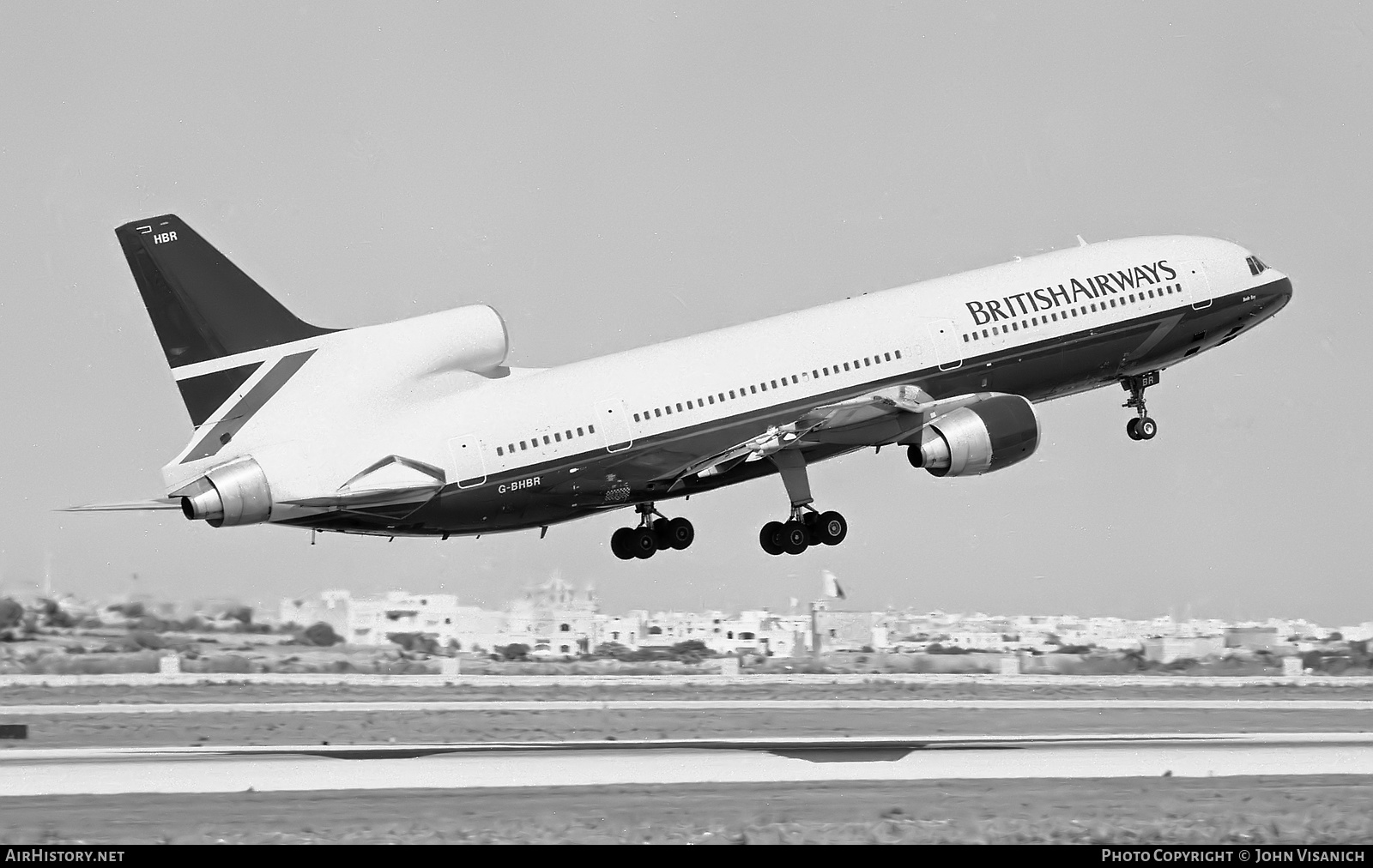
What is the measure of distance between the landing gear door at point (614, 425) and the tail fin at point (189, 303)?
8.64 meters

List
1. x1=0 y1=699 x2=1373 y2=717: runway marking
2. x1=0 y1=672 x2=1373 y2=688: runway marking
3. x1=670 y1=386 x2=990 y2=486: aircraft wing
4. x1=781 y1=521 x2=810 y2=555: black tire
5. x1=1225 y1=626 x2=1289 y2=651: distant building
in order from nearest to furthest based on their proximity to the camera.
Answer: x1=670 y1=386 x2=990 y2=486: aircraft wing
x1=781 y1=521 x2=810 y2=555: black tire
x1=0 y1=699 x2=1373 y2=717: runway marking
x1=0 y1=672 x2=1373 y2=688: runway marking
x1=1225 y1=626 x2=1289 y2=651: distant building

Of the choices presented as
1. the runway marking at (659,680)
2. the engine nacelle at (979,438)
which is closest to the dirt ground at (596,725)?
the runway marking at (659,680)

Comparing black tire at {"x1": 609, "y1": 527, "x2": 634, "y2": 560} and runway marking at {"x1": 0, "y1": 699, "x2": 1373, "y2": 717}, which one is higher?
black tire at {"x1": 609, "y1": 527, "x2": 634, "y2": 560}

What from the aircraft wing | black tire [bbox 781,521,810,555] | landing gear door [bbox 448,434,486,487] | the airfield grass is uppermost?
the aircraft wing

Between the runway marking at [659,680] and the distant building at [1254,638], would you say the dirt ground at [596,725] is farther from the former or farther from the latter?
the distant building at [1254,638]

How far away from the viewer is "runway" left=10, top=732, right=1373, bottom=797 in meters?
49.0

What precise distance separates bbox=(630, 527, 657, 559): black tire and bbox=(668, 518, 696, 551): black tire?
1.55 feet

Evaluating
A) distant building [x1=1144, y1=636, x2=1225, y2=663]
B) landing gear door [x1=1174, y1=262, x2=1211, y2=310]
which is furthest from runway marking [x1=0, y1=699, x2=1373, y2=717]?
landing gear door [x1=1174, y1=262, x2=1211, y2=310]

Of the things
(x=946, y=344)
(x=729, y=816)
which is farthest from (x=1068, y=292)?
(x=729, y=816)

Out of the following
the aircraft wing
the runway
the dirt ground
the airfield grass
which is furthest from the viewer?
the dirt ground

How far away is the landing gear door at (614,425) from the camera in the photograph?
4906 cm

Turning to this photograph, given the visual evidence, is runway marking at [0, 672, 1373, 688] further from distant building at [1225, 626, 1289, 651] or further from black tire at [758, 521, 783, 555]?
black tire at [758, 521, 783, 555]

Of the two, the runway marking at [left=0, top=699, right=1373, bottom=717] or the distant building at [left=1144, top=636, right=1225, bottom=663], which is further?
the distant building at [left=1144, top=636, right=1225, bottom=663]

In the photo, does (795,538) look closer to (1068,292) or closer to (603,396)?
(603,396)
